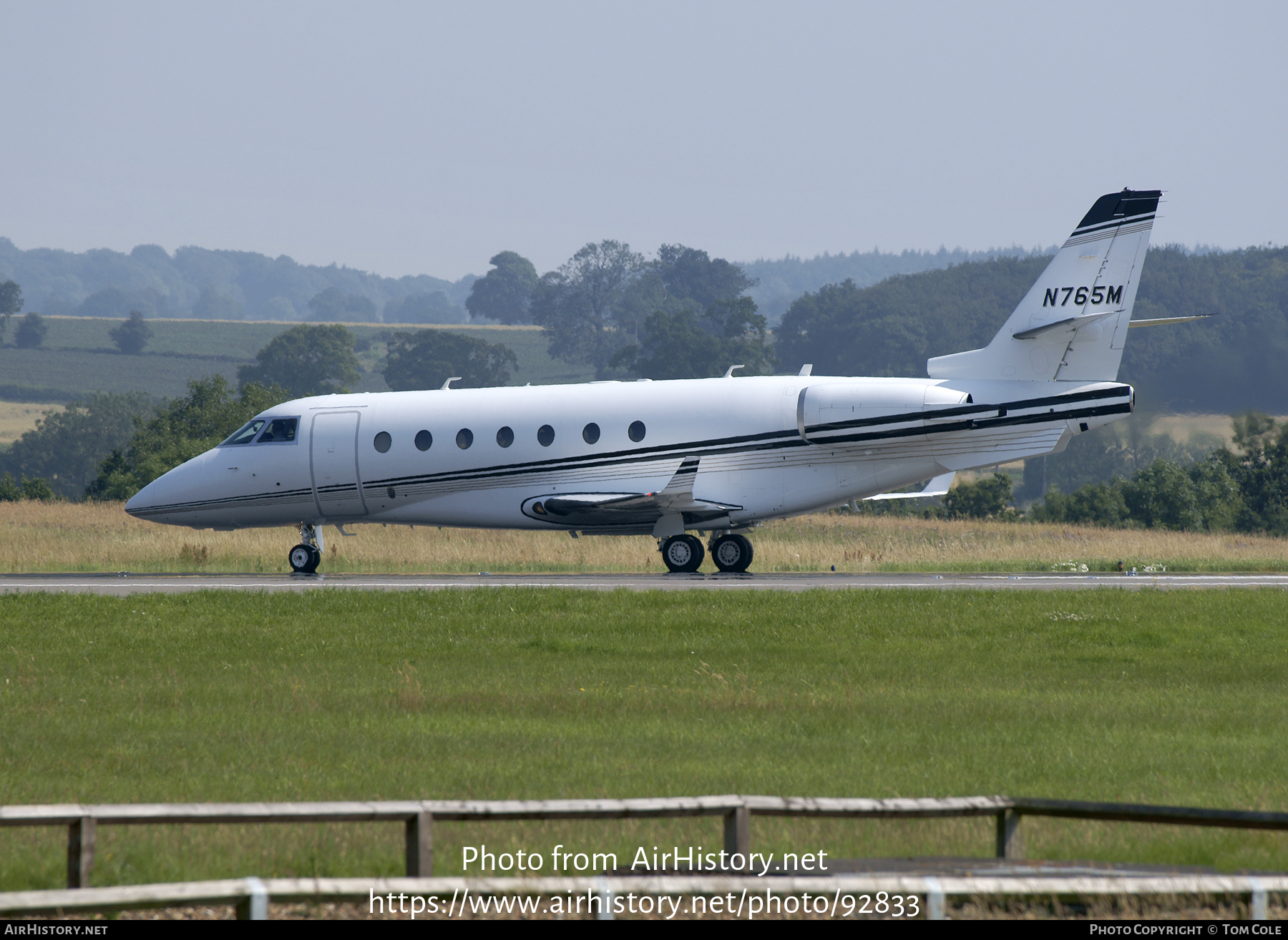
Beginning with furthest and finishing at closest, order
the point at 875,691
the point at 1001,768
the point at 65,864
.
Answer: the point at 875,691
the point at 1001,768
the point at 65,864

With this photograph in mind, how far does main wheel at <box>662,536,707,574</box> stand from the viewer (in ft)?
97.2

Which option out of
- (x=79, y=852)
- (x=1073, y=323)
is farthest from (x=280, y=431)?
(x=79, y=852)

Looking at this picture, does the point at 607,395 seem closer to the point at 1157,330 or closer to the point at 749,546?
the point at 749,546

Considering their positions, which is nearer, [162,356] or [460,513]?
[460,513]

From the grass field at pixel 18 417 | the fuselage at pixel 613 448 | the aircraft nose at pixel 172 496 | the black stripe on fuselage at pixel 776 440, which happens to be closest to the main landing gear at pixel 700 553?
the fuselage at pixel 613 448

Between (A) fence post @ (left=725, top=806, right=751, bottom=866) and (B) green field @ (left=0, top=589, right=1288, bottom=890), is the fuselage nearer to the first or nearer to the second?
(B) green field @ (left=0, top=589, right=1288, bottom=890)

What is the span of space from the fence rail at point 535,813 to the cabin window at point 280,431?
24065mm

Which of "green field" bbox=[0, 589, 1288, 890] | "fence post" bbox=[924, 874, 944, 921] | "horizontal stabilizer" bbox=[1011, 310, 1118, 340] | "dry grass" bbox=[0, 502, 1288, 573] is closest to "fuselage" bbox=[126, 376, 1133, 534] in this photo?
"horizontal stabilizer" bbox=[1011, 310, 1118, 340]

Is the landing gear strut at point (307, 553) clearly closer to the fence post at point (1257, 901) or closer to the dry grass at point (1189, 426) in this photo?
the dry grass at point (1189, 426)

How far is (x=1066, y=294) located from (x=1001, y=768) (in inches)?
699

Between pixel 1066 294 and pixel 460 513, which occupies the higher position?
pixel 1066 294

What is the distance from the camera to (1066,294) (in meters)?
27.8

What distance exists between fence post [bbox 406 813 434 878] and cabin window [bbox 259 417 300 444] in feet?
80.7
